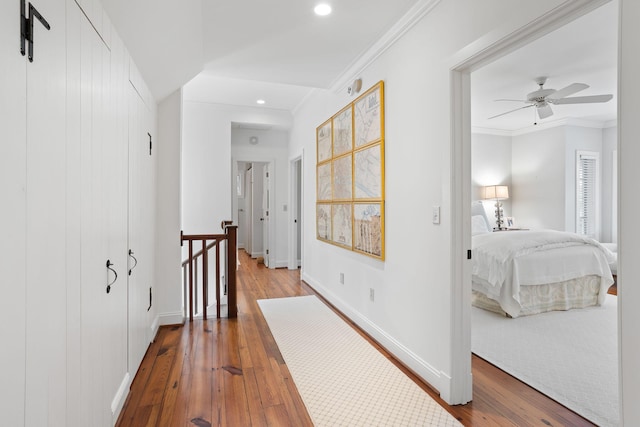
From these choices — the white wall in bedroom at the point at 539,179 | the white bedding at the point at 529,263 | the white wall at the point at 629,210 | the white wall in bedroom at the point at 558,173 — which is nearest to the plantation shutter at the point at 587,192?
the white wall in bedroom at the point at 558,173

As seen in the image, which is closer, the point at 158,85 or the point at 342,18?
the point at 342,18

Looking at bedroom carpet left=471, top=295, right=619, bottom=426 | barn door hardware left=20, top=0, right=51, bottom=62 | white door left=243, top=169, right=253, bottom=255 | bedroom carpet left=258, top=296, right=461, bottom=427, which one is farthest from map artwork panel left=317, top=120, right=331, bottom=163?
white door left=243, top=169, right=253, bottom=255

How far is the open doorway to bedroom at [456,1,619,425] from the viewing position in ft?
7.55

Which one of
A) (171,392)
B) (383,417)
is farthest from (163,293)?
(383,417)

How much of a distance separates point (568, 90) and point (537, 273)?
192 cm

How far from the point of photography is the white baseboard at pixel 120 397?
176 cm

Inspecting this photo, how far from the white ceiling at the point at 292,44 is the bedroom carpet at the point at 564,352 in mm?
2380

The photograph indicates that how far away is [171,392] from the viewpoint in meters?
2.08

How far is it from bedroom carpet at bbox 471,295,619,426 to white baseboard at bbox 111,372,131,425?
243cm

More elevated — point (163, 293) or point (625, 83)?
point (625, 83)

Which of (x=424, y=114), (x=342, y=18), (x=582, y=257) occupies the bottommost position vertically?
(x=582, y=257)

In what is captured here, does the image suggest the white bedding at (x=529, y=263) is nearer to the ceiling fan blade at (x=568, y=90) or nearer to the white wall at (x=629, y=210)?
the ceiling fan blade at (x=568, y=90)

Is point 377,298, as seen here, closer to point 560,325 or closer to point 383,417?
point 383,417

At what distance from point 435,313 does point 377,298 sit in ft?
2.75
